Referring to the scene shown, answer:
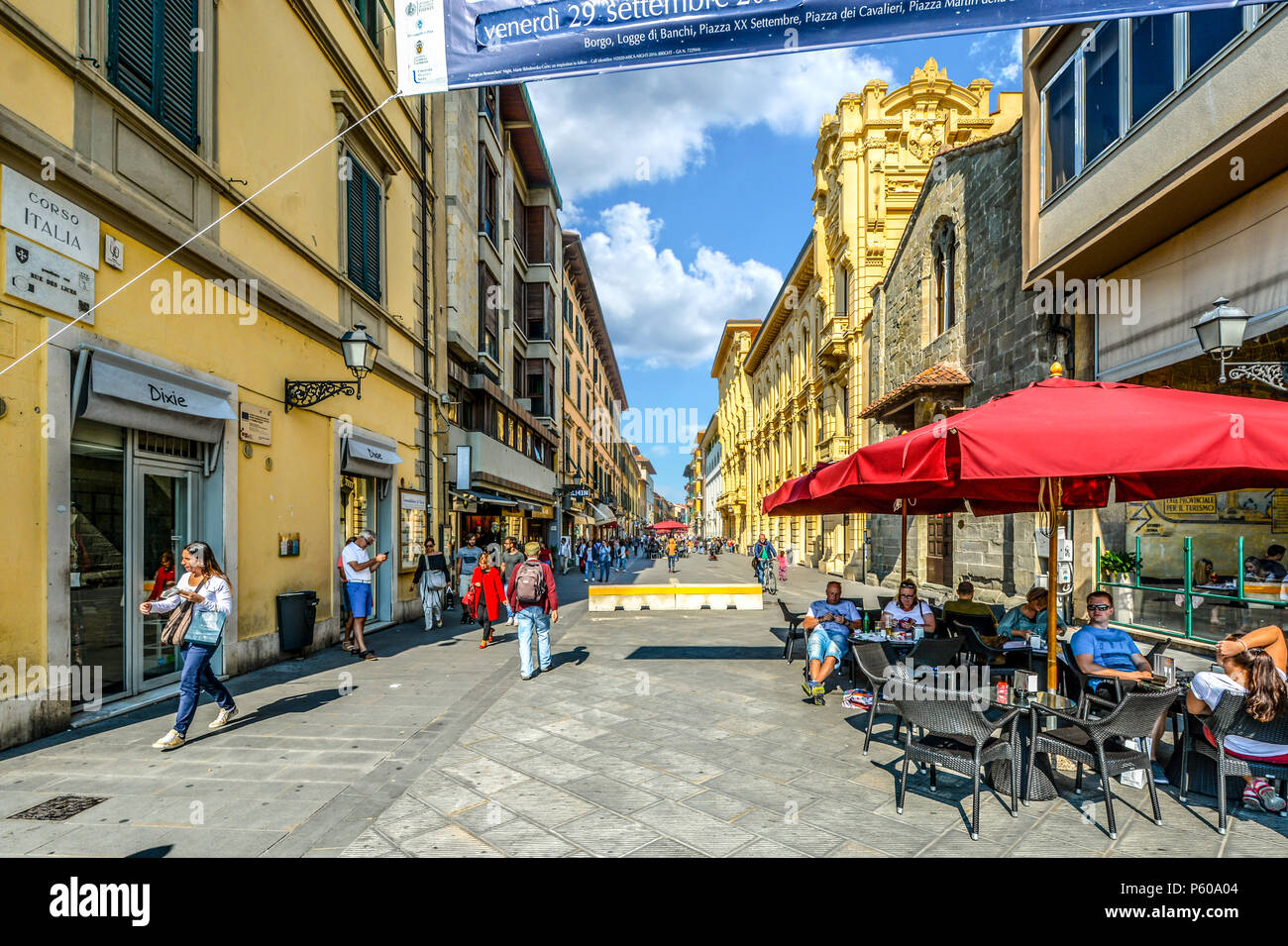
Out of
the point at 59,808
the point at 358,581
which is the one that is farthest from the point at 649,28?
the point at 358,581

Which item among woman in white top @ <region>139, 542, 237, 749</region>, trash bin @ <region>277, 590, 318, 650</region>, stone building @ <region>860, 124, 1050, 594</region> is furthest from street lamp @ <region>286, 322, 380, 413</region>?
stone building @ <region>860, 124, 1050, 594</region>

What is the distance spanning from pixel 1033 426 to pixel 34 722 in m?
7.38

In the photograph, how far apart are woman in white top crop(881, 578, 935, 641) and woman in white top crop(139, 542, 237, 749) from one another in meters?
6.47

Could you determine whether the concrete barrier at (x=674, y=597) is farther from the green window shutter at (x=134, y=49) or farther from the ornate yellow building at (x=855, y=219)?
the green window shutter at (x=134, y=49)

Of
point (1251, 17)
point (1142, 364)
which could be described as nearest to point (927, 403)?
point (1142, 364)

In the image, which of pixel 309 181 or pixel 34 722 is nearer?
pixel 34 722

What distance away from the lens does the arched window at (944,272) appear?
17.1 m

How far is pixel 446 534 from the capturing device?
1672cm

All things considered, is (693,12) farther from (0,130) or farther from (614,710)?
(614,710)

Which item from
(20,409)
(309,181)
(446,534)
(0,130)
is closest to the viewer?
(0,130)

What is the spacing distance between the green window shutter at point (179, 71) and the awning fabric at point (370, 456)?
15.9 ft

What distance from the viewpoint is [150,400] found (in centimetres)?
679

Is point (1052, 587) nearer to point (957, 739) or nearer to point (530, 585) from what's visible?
point (957, 739)
